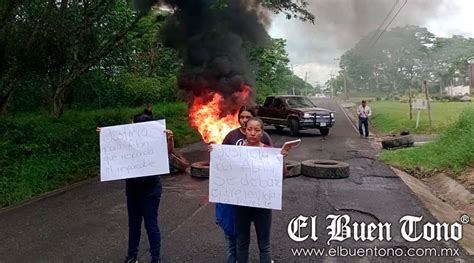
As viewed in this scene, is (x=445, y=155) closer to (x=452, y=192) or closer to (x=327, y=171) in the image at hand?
(x=452, y=192)

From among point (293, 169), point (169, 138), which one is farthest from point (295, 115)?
point (169, 138)

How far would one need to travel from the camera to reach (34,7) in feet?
39.5

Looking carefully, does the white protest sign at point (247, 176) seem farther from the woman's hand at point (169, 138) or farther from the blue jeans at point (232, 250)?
the woman's hand at point (169, 138)

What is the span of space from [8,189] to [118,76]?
1485 cm

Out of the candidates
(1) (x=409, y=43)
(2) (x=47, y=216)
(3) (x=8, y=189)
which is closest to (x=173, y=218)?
(2) (x=47, y=216)

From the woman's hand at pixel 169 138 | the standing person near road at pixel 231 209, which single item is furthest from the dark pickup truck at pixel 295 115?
the standing person near road at pixel 231 209

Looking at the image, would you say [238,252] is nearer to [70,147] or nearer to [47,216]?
[47,216]

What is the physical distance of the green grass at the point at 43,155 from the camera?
920 centimetres

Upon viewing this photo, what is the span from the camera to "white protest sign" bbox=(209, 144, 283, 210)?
3.95 metres

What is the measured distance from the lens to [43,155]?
11023 millimetres

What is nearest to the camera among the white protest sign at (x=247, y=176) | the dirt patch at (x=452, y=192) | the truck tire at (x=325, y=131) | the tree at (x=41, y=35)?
the white protest sign at (x=247, y=176)

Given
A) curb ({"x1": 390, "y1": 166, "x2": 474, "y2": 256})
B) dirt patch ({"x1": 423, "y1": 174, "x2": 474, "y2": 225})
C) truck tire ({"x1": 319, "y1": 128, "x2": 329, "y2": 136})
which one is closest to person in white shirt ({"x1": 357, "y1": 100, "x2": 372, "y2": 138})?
truck tire ({"x1": 319, "y1": 128, "x2": 329, "y2": 136})

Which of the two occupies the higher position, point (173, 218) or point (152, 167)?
point (152, 167)

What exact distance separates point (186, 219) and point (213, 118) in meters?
8.17
